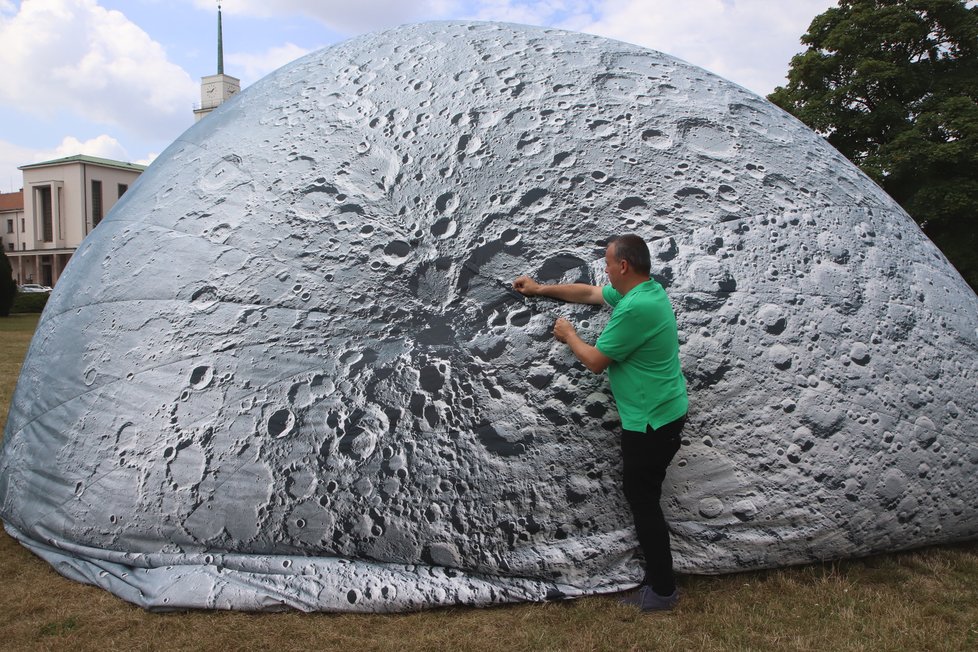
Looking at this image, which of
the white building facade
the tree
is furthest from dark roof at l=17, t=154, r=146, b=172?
the tree

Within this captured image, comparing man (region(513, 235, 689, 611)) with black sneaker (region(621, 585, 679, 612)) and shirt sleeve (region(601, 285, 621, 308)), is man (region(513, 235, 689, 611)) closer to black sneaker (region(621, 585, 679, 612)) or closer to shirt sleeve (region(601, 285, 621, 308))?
black sneaker (region(621, 585, 679, 612))

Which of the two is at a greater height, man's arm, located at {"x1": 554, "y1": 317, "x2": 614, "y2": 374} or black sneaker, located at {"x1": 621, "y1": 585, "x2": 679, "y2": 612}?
man's arm, located at {"x1": 554, "y1": 317, "x2": 614, "y2": 374}

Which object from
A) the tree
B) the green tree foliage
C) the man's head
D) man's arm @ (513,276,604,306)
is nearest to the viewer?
the man's head

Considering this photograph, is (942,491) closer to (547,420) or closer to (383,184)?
(547,420)

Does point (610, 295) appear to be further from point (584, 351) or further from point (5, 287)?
point (5, 287)

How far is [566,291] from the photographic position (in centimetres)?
379

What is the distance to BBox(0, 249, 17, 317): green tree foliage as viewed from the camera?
2944cm

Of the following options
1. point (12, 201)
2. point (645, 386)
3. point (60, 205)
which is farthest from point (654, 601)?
point (12, 201)

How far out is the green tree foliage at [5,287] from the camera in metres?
29.4

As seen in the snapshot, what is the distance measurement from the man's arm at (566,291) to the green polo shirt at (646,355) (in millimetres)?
332

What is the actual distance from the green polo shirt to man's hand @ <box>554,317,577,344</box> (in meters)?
0.27

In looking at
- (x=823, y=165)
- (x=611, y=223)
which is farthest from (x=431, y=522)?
(x=823, y=165)

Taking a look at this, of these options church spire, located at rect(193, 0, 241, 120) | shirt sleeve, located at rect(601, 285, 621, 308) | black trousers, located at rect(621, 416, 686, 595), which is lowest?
black trousers, located at rect(621, 416, 686, 595)

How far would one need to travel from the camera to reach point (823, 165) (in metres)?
4.51
